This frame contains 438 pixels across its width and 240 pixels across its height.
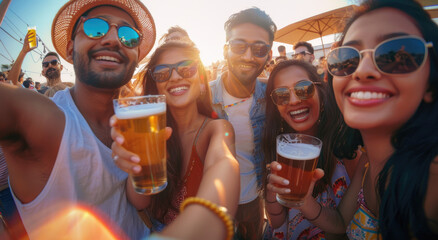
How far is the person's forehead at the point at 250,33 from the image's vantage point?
2.96 metres

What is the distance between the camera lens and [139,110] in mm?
1146

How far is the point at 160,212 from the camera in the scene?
1919mm

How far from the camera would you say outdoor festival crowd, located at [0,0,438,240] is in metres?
1.05

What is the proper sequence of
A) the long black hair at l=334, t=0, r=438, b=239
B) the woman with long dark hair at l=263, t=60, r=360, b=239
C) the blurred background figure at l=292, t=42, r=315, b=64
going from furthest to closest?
the blurred background figure at l=292, t=42, r=315, b=64, the woman with long dark hair at l=263, t=60, r=360, b=239, the long black hair at l=334, t=0, r=438, b=239

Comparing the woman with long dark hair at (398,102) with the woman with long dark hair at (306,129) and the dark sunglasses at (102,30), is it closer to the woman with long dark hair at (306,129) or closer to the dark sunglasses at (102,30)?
the woman with long dark hair at (306,129)

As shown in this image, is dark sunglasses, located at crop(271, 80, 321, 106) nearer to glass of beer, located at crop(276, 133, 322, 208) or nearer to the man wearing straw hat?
glass of beer, located at crop(276, 133, 322, 208)

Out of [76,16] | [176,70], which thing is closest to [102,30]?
[76,16]

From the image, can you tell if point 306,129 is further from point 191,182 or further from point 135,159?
point 135,159

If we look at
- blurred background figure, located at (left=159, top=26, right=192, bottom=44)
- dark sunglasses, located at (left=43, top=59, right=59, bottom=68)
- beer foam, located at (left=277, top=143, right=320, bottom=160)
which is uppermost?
blurred background figure, located at (left=159, top=26, right=192, bottom=44)

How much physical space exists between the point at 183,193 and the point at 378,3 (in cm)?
214

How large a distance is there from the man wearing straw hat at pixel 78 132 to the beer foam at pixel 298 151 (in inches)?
54.0

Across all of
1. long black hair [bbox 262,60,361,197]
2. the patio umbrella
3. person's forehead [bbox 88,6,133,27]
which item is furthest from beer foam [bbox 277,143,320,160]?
the patio umbrella

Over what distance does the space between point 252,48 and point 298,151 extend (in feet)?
6.55

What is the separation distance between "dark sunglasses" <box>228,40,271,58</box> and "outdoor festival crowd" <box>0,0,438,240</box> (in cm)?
72
